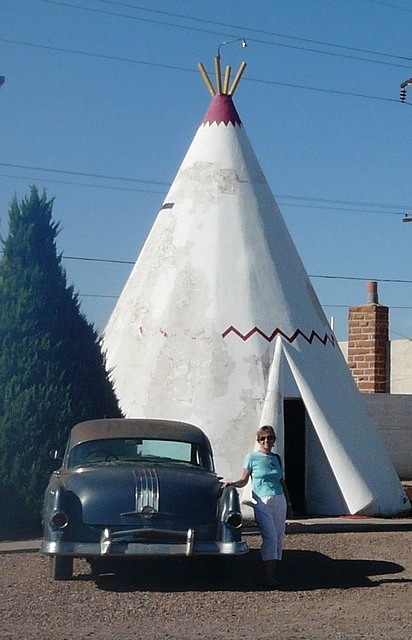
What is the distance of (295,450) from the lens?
1209 centimetres

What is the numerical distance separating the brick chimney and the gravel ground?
30.8 ft

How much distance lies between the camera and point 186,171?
41.2 ft

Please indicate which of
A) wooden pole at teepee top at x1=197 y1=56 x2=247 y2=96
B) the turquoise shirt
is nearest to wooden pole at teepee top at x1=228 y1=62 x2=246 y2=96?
wooden pole at teepee top at x1=197 y1=56 x2=247 y2=96

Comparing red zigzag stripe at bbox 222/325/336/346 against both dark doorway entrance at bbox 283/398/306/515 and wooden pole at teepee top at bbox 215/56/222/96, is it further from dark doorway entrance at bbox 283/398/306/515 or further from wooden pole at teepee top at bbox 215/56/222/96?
wooden pole at teepee top at bbox 215/56/222/96

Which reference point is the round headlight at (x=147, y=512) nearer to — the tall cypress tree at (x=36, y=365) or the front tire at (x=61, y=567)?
the front tire at (x=61, y=567)

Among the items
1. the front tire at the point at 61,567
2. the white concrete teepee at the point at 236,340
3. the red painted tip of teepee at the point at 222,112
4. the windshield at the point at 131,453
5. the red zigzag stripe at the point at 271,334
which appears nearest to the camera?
the front tire at the point at 61,567

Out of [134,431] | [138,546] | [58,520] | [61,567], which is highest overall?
[134,431]

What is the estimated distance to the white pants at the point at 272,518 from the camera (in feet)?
23.8

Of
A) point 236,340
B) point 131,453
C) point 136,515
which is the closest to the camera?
point 136,515

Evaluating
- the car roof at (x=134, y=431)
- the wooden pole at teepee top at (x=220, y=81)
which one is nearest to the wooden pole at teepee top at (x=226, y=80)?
the wooden pole at teepee top at (x=220, y=81)

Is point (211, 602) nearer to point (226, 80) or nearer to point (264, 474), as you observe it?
point (264, 474)

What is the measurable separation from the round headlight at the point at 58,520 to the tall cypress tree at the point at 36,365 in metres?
2.77

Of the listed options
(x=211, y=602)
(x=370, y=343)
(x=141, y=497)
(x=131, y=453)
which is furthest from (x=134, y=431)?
(x=370, y=343)

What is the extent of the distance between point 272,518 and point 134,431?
49.7 inches
